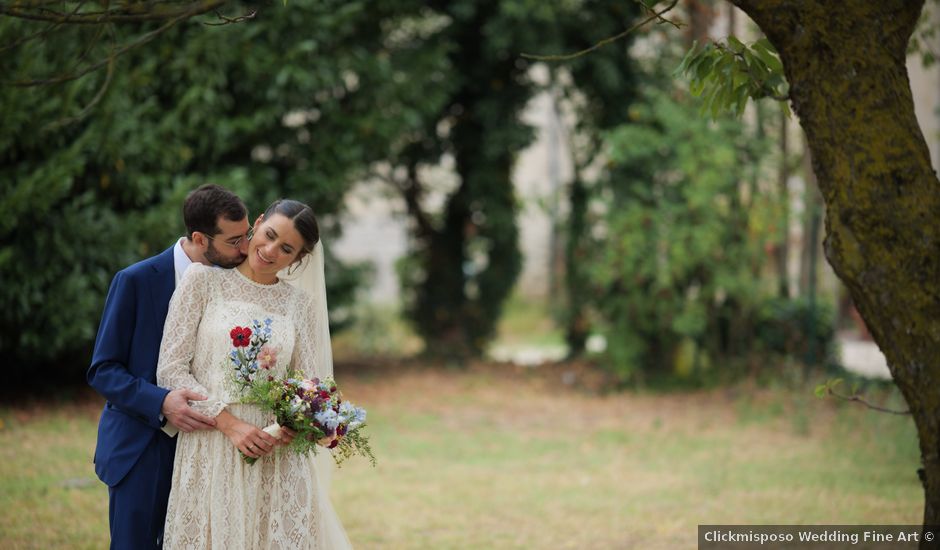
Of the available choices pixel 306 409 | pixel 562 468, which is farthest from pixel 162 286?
pixel 562 468

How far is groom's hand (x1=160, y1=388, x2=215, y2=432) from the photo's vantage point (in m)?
3.87

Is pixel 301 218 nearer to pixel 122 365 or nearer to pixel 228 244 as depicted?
pixel 228 244

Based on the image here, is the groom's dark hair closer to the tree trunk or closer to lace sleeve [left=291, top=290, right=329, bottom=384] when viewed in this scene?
lace sleeve [left=291, top=290, right=329, bottom=384]

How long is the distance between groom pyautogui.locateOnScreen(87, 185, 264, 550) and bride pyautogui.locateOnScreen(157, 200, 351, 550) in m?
0.09

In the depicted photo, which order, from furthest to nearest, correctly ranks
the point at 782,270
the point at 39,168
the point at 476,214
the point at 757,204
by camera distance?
1. the point at 476,214
2. the point at 782,270
3. the point at 757,204
4. the point at 39,168

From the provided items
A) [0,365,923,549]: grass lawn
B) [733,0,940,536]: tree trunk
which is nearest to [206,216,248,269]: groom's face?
[733,0,940,536]: tree trunk

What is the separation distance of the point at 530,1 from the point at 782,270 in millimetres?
5137

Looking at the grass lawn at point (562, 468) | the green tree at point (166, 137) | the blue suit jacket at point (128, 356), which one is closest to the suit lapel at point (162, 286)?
the blue suit jacket at point (128, 356)

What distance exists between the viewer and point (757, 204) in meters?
11.9

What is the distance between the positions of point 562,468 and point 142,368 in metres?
5.49

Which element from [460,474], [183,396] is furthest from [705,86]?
[460,474]

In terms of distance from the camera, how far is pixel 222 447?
400 centimetres

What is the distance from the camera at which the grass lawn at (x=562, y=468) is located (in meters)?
6.76

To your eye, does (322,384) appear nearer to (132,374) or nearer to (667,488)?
(132,374)
